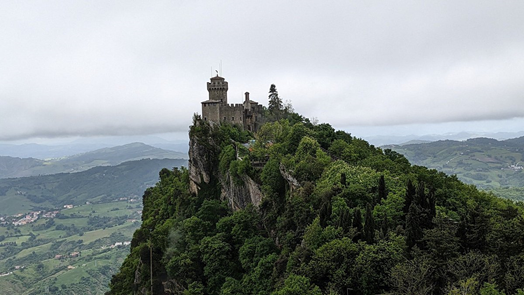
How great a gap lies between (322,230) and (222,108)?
1971 inches

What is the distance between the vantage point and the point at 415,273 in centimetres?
2061

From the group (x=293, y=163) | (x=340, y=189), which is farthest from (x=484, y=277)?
(x=293, y=163)

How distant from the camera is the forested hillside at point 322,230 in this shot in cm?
2303

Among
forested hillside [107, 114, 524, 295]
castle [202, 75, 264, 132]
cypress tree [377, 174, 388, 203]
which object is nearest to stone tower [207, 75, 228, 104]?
castle [202, 75, 264, 132]

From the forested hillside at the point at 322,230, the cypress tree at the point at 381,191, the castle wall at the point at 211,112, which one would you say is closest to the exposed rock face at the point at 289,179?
the forested hillside at the point at 322,230

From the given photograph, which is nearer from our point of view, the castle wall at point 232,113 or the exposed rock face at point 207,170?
the exposed rock face at point 207,170

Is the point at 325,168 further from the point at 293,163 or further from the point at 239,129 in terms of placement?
the point at 239,129

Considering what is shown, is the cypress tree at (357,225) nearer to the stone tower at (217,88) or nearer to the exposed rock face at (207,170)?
the exposed rock face at (207,170)

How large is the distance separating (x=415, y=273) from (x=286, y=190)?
25398 mm

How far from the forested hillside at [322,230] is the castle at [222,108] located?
5.19 metres

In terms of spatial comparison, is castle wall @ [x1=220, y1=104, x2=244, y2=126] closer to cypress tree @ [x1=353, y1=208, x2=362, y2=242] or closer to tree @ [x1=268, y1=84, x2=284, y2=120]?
tree @ [x1=268, y1=84, x2=284, y2=120]

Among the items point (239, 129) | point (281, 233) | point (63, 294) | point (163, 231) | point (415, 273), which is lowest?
point (63, 294)

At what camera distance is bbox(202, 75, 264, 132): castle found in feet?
Result: 240

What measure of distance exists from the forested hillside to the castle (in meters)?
5.19
